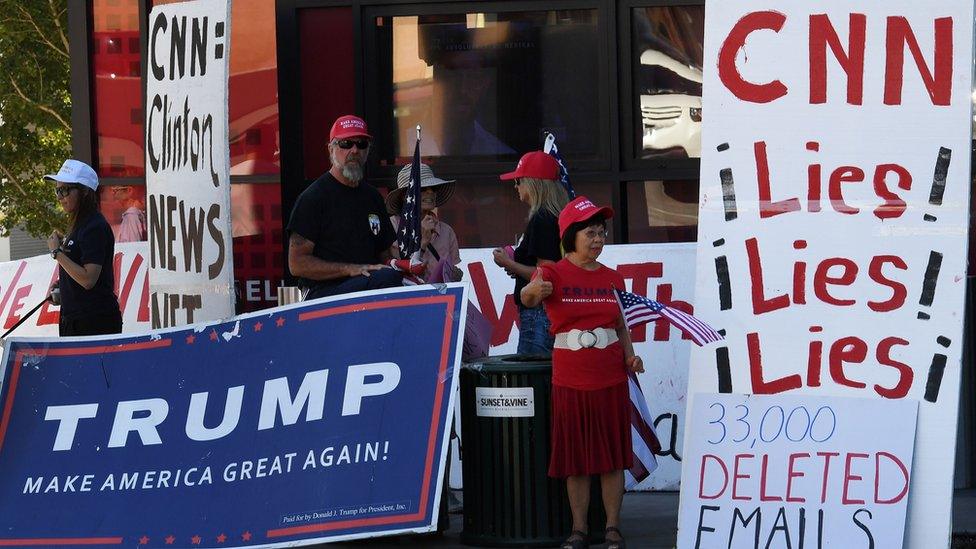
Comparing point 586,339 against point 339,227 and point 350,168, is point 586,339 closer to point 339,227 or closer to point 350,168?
point 339,227

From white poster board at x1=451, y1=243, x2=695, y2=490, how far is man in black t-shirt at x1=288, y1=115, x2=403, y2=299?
1.77 metres

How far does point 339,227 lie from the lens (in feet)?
24.4

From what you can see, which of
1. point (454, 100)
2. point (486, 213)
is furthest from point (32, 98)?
point (486, 213)

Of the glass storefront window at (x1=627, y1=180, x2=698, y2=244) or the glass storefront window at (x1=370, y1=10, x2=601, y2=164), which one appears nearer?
the glass storefront window at (x1=627, y1=180, x2=698, y2=244)

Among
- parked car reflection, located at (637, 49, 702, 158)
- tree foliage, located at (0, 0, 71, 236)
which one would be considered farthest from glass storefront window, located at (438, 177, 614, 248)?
tree foliage, located at (0, 0, 71, 236)

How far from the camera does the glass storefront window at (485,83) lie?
1019 cm

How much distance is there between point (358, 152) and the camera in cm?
750

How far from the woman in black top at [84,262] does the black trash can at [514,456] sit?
2.20 m

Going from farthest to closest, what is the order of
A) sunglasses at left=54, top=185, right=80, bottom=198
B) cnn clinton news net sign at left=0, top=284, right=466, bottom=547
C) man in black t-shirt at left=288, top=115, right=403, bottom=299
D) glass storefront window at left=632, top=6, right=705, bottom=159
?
glass storefront window at left=632, top=6, right=705, bottom=159
sunglasses at left=54, top=185, right=80, bottom=198
man in black t-shirt at left=288, top=115, right=403, bottom=299
cnn clinton news net sign at left=0, top=284, right=466, bottom=547

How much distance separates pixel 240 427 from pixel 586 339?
1682 millimetres

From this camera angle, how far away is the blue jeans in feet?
25.9

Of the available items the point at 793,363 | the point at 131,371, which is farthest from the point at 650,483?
the point at 131,371

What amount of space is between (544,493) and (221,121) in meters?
2.67

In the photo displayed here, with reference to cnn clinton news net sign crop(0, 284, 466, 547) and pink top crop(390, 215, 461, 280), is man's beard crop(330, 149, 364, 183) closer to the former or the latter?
cnn clinton news net sign crop(0, 284, 466, 547)
